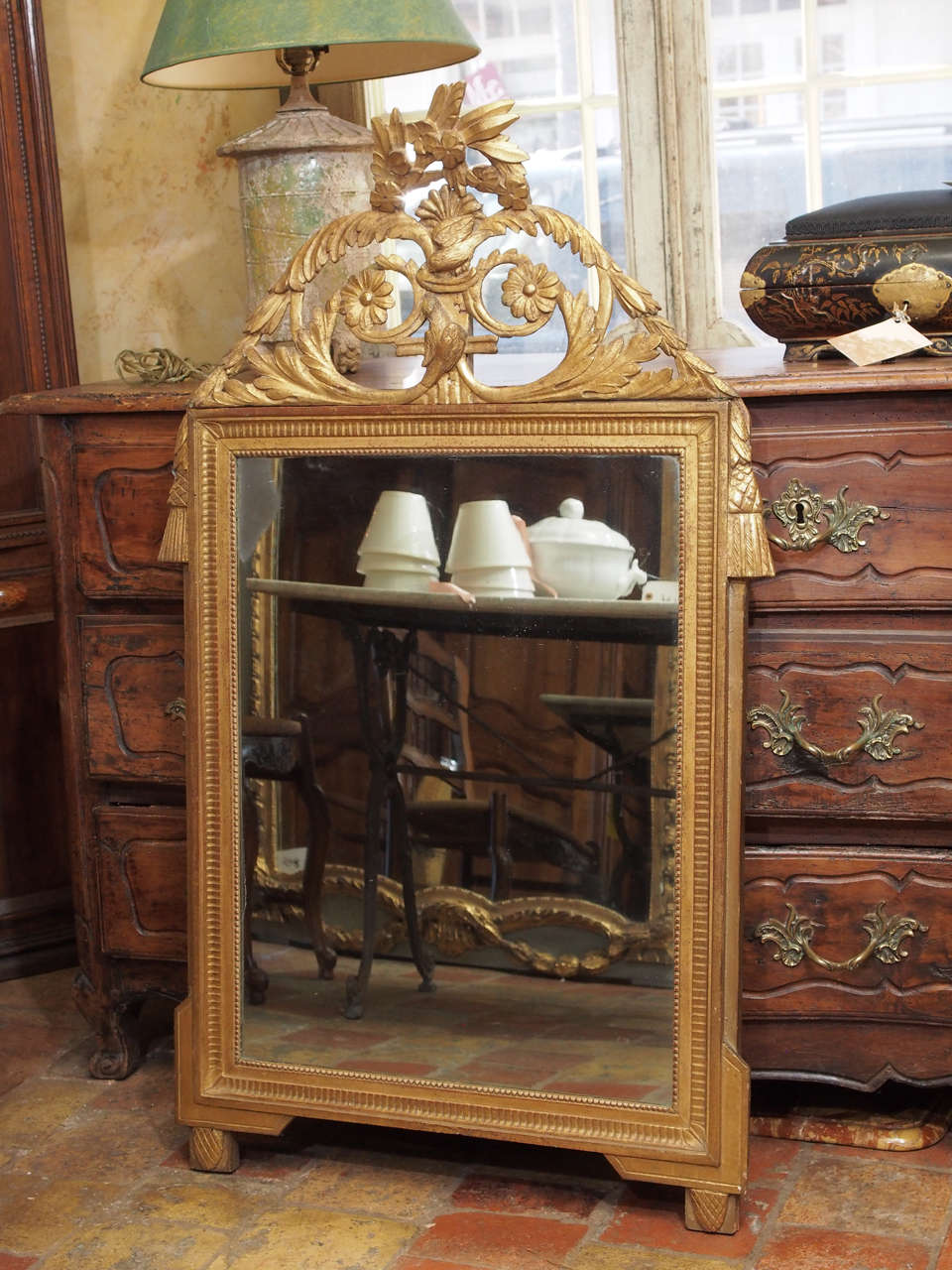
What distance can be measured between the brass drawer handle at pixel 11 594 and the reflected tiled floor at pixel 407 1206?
32.7 inches

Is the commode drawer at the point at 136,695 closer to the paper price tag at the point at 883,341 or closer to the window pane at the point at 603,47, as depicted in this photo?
the paper price tag at the point at 883,341

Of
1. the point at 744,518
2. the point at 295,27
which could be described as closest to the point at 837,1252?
the point at 744,518

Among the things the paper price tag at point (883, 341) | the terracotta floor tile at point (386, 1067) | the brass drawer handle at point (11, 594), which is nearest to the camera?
the paper price tag at point (883, 341)

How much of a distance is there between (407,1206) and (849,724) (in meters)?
0.92

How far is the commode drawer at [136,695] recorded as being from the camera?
236 centimetres

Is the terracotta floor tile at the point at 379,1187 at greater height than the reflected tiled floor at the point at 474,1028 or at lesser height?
lesser

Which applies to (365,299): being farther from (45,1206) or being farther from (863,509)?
(45,1206)

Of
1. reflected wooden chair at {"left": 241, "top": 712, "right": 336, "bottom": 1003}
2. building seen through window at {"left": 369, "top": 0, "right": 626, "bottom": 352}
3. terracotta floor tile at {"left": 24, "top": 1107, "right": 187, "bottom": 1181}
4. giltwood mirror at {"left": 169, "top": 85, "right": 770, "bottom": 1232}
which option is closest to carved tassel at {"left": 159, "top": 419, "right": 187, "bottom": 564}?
giltwood mirror at {"left": 169, "top": 85, "right": 770, "bottom": 1232}

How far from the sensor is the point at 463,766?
214cm

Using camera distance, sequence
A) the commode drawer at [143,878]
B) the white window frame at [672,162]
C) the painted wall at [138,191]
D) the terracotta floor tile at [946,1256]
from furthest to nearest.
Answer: the painted wall at [138,191]
the white window frame at [672,162]
the commode drawer at [143,878]
the terracotta floor tile at [946,1256]

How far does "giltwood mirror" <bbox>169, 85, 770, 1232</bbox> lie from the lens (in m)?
2.00

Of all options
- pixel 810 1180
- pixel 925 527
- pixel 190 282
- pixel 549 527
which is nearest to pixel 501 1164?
pixel 810 1180

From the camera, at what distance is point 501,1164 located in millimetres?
2229

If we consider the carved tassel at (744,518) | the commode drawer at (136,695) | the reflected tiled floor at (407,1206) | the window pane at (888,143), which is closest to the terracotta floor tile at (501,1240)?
the reflected tiled floor at (407,1206)
